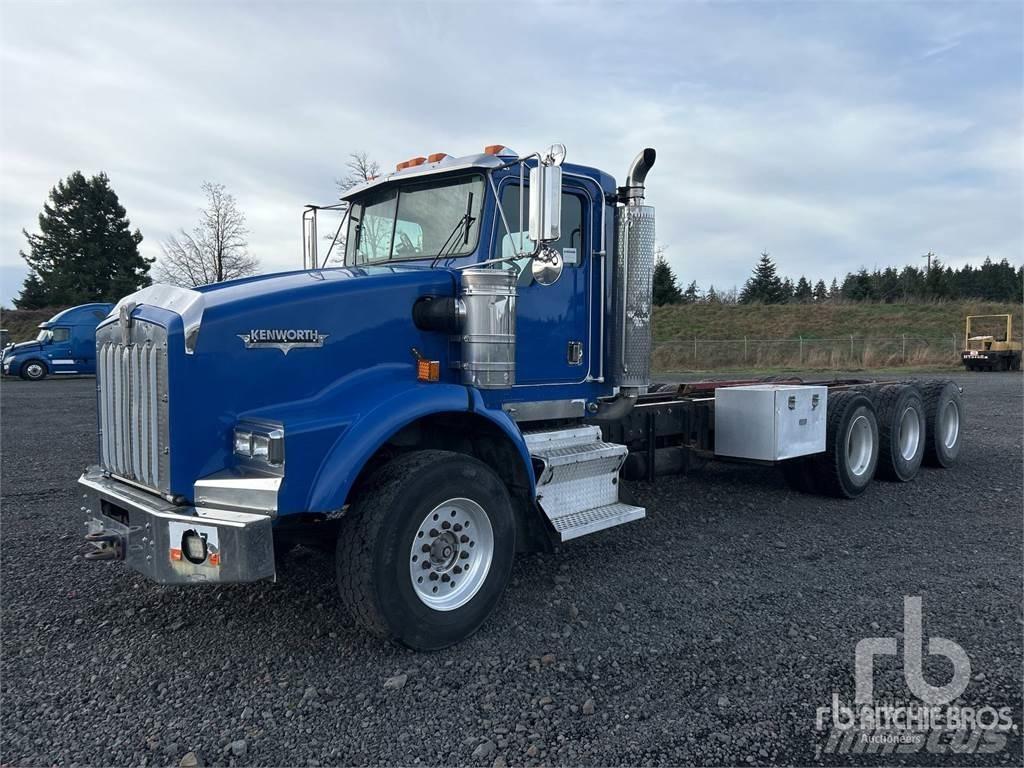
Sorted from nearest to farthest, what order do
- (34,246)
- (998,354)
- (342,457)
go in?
1. (342,457)
2. (998,354)
3. (34,246)

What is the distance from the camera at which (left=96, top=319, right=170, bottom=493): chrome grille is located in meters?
3.70

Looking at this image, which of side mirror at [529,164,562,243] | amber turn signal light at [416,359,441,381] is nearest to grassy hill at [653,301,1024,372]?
amber turn signal light at [416,359,441,381]

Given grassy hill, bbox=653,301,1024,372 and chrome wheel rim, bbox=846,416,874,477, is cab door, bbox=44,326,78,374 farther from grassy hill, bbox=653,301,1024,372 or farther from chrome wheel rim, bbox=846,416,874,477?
chrome wheel rim, bbox=846,416,874,477

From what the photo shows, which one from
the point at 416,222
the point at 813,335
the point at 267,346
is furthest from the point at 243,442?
the point at 813,335

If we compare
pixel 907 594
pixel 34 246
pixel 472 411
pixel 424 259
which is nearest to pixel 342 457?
pixel 472 411

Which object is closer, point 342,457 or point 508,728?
point 508,728

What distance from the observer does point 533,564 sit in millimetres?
5363

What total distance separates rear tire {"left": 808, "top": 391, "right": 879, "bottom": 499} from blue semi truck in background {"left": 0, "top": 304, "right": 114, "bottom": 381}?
27474 millimetres

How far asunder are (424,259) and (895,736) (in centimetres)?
372

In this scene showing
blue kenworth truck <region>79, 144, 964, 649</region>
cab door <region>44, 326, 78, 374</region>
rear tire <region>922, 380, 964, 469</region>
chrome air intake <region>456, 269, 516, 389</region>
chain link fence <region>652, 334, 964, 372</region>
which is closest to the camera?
blue kenworth truck <region>79, 144, 964, 649</region>

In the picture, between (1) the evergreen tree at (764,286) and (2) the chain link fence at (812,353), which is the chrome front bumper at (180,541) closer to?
(2) the chain link fence at (812,353)

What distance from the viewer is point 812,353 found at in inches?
1532

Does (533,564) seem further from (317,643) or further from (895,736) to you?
(895,736)

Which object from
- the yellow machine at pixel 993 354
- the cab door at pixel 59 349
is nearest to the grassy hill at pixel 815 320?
the yellow machine at pixel 993 354
